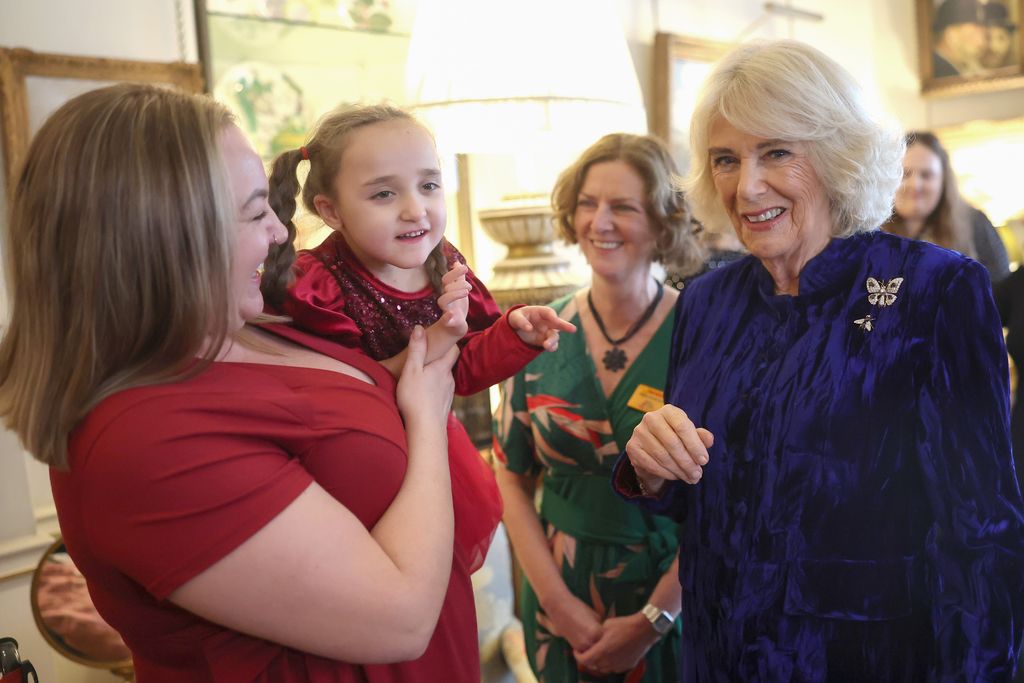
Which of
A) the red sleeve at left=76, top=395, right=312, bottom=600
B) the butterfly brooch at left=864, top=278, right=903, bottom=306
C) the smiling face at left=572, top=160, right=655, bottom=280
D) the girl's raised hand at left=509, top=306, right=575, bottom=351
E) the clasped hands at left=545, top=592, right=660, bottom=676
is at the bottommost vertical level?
the clasped hands at left=545, top=592, right=660, bottom=676

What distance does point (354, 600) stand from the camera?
938 millimetres

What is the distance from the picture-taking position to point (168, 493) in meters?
0.88

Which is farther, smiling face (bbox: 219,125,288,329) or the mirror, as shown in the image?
the mirror

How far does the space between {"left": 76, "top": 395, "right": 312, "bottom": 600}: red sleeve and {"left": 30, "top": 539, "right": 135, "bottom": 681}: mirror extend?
3.53 feet

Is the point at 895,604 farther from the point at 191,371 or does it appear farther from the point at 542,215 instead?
the point at 542,215

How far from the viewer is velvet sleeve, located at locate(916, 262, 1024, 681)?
1232mm

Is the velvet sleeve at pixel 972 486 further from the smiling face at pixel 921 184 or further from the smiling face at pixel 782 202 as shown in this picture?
the smiling face at pixel 921 184

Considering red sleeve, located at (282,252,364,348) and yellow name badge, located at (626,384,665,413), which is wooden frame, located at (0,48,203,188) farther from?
yellow name badge, located at (626,384,665,413)

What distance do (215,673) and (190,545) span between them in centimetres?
21

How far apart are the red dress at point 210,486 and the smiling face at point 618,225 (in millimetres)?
983

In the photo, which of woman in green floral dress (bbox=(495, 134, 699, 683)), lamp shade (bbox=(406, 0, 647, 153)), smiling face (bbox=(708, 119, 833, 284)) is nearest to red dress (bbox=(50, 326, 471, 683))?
smiling face (bbox=(708, 119, 833, 284))

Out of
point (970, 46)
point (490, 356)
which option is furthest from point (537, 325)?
point (970, 46)

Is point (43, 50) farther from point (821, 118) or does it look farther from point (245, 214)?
point (821, 118)

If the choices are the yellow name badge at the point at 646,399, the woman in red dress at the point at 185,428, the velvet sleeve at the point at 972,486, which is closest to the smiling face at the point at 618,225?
the yellow name badge at the point at 646,399
